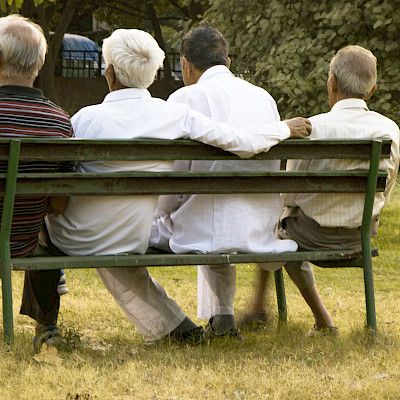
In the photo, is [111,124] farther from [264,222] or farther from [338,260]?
[338,260]

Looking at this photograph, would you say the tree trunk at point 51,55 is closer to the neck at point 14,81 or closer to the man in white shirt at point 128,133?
the man in white shirt at point 128,133

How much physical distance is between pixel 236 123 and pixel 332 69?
2.02 ft

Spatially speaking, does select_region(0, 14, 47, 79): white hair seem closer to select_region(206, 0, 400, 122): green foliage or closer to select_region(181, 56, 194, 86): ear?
select_region(181, 56, 194, 86): ear

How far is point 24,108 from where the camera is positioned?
550 cm

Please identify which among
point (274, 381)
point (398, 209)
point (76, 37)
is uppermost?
point (274, 381)

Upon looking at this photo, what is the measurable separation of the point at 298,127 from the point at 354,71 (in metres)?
0.49

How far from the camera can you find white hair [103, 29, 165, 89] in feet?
18.8

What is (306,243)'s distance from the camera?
Answer: 20.4 feet

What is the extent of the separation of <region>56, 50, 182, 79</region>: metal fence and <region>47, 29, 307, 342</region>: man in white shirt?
3676 cm

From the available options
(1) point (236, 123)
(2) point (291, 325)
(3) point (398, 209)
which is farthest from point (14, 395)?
(3) point (398, 209)

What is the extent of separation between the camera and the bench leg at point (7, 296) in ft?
17.4

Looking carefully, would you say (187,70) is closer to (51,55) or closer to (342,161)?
(342,161)

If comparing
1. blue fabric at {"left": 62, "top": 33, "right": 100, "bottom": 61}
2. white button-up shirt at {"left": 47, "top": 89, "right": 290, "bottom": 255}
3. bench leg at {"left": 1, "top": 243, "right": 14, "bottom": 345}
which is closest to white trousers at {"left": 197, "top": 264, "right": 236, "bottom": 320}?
white button-up shirt at {"left": 47, "top": 89, "right": 290, "bottom": 255}

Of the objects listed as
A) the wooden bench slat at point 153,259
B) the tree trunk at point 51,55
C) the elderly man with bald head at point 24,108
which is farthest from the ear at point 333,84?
the tree trunk at point 51,55
